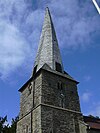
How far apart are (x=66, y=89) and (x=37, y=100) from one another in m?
3.93

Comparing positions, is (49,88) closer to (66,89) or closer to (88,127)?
(66,89)

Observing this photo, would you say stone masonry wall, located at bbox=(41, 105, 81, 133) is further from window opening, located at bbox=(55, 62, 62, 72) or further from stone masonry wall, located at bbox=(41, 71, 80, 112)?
window opening, located at bbox=(55, 62, 62, 72)

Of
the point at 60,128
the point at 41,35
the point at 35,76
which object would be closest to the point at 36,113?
the point at 60,128

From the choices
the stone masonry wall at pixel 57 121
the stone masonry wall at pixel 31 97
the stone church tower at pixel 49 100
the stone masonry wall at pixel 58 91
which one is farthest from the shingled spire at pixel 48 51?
the stone masonry wall at pixel 57 121

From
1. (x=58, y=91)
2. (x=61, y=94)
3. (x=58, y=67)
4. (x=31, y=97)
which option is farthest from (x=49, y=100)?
(x=58, y=67)

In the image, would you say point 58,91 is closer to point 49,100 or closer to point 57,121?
point 49,100

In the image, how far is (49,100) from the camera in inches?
797

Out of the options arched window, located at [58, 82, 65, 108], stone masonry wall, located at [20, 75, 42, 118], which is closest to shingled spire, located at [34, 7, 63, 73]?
arched window, located at [58, 82, 65, 108]

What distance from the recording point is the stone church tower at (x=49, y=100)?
19.1 meters

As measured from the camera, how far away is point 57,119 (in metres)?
19.5

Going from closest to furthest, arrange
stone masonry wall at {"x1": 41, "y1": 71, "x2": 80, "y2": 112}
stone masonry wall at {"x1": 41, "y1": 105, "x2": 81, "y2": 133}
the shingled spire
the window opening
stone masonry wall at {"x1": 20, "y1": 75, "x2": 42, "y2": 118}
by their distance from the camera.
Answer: stone masonry wall at {"x1": 41, "y1": 105, "x2": 81, "y2": 133} → stone masonry wall at {"x1": 41, "y1": 71, "x2": 80, "y2": 112} → stone masonry wall at {"x1": 20, "y1": 75, "x2": 42, "y2": 118} → the window opening → the shingled spire

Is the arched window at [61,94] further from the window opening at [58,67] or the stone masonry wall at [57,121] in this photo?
the window opening at [58,67]

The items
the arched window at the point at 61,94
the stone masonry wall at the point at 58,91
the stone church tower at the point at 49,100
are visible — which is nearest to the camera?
the stone church tower at the point at 49,100

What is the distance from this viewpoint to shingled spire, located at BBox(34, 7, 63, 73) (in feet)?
81.3
